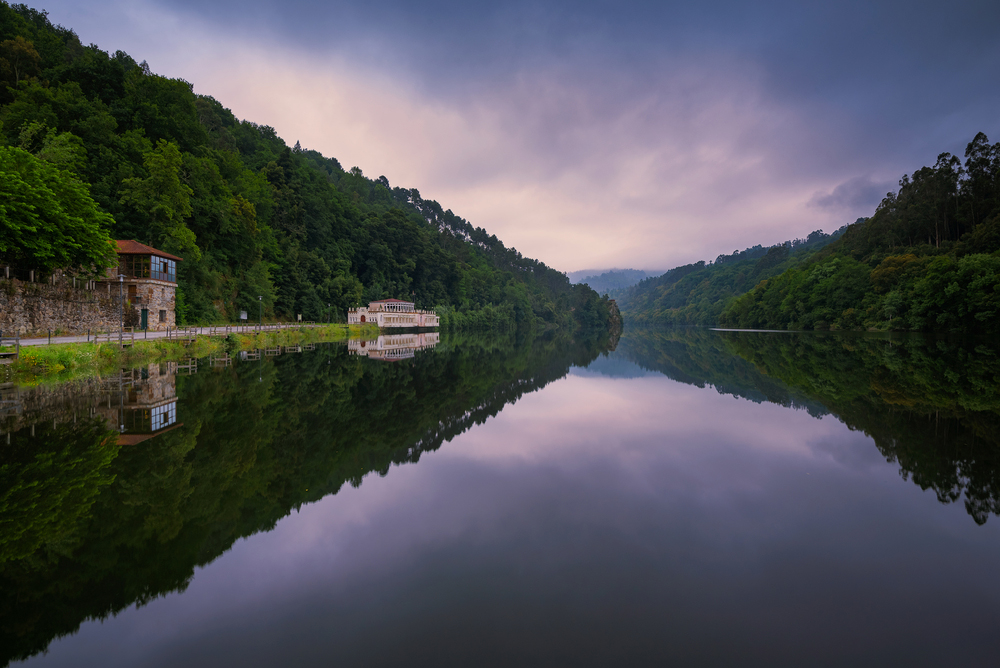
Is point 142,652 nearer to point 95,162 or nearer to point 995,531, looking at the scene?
point 995,531

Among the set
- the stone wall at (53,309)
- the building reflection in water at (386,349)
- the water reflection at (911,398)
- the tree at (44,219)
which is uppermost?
the tree at (44,219)

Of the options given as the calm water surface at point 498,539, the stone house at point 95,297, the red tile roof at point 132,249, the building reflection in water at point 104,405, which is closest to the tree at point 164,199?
the stone house at point 95,297

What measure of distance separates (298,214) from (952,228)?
85677 mm

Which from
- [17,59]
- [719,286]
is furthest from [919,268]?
[719,286]

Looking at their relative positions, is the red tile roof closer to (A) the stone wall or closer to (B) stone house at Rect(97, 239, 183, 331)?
(B) stone house at Rect(97, 239, 183, 331)

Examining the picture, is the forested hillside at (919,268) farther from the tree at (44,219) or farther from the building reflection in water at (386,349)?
the tree at (44,219)

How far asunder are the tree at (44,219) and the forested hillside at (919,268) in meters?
60.7

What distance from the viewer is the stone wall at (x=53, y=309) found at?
20.7m

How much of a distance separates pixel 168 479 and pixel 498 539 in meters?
5.10

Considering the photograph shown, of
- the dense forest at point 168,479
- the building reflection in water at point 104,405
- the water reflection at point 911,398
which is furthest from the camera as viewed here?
the building reflection in water at point 104,405

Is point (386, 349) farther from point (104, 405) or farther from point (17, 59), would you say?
point (17, 59)

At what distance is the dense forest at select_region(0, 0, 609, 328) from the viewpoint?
21781mm

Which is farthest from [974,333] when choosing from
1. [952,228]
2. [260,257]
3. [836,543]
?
[260,257]

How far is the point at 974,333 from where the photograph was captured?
40562 millimetres
